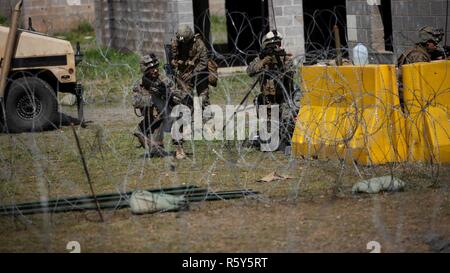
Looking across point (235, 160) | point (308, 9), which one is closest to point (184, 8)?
point (308, 9)

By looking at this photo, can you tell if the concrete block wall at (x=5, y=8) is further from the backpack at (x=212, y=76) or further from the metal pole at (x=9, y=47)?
the backpack at (x=212, y=76)

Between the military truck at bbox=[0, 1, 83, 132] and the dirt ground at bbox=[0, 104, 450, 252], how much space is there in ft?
7.84

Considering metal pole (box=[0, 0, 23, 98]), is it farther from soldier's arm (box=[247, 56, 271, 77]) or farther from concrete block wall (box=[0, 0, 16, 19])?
concrete block wall (box=[0, 0, 16, 19])

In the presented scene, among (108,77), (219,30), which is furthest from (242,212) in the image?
(219,30)

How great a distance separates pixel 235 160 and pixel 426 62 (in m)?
2.44

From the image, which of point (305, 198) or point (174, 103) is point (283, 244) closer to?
point (305, 198)

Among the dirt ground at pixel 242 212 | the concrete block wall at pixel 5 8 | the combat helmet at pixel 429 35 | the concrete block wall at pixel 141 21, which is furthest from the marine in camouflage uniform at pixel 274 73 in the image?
the concrete block wall at pixel 5 8

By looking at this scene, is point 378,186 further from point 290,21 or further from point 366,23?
point 290,21

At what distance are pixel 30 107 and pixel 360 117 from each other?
5.95m

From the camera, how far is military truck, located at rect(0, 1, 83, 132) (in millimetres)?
13719

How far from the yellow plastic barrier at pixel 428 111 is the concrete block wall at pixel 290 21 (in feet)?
29.3

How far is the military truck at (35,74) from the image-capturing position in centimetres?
1372

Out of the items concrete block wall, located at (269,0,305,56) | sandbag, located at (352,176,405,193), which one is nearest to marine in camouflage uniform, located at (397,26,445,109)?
sandbag, located at (352,176,405,193)
